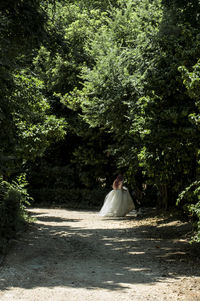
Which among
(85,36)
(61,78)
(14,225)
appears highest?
(85,36)

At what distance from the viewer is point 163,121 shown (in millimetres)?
9172

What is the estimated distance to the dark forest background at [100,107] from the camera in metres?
9.11

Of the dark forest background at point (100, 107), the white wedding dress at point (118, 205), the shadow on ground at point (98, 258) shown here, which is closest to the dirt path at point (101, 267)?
the shadow on ground at point (98, 258)

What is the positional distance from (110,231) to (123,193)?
17.3 feet

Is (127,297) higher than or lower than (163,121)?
lower

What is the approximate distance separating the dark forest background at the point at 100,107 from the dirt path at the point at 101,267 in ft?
3.08

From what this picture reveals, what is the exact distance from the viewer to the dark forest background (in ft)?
29.9

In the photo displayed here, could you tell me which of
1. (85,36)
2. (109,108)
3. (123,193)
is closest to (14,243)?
(109,108)

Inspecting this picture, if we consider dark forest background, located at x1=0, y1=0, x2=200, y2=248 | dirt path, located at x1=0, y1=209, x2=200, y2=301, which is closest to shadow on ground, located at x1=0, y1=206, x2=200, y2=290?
dirt path, located at x1=0, y1=209, x2=200, y2=301

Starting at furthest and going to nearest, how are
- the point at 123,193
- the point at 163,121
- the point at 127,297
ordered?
1. the point at 123,193
2. the point at 163,121
3. the point at 127,297

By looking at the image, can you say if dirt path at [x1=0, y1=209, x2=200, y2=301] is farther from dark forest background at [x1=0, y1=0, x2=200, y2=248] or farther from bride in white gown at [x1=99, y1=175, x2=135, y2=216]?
bride in white gown at [x1=99, y1=175, x2=135, y2=216]

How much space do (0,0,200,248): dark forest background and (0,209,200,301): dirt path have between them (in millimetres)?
938

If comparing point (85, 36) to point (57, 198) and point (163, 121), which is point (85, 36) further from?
point (163, 121)

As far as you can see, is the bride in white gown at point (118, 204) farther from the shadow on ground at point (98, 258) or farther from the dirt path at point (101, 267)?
the dirt path at point (101, 267)
